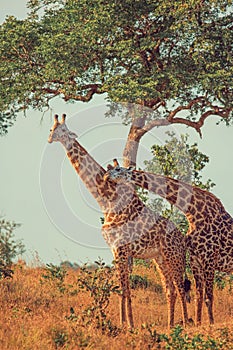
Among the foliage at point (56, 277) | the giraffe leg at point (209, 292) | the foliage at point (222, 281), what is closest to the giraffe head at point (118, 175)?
the giraffe leg at point (209, 292)

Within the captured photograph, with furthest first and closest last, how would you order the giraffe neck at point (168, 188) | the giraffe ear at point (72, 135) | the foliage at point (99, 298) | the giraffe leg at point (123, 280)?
the giraffe ear at point (72, 135) < the giraffe neck at point (168, 188) < the giraffe leg at point (123, 280) < the foliage at point (99, 298)

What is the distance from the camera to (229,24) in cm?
2306

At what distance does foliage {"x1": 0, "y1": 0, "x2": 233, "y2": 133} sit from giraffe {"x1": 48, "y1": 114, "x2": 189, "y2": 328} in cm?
599

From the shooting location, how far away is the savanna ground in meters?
11.1

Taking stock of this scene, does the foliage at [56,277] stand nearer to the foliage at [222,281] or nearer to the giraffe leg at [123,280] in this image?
the giraffe leg at [123,280]

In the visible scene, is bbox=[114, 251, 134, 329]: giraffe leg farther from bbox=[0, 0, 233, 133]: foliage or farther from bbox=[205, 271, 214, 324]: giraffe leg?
bbox=[0, 0, 233, 133]: foliage

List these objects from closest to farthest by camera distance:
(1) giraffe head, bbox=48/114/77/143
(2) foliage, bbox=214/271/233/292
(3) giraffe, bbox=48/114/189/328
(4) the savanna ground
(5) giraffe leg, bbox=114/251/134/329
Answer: (4) the savanna ground < (5) giraffe leg, bbox=114/251/134/329 < (3) giraffe, bbox=48/114/189/328 < (1) giraffe head, bbox=48/114/77/143 < (2) foliage, bbox=214/271/233/292

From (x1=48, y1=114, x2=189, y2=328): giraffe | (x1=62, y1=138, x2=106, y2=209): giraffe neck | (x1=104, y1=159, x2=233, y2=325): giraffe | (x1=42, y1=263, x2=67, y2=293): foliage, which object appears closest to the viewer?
(x1=48, y1=114, x2=189, y2=328): giraffe

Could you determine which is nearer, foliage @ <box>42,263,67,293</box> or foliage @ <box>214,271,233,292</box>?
foliage @ <box>42,263,67,293</box>

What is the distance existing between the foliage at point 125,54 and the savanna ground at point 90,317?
5.72 meters

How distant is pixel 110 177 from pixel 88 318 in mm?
3192

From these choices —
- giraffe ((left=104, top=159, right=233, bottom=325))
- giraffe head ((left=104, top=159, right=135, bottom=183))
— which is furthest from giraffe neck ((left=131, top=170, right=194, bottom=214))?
giraffe head ((left=104, top=159, right=135, bottom=183))

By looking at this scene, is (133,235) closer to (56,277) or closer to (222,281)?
(56,277)

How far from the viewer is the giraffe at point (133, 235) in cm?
1455
